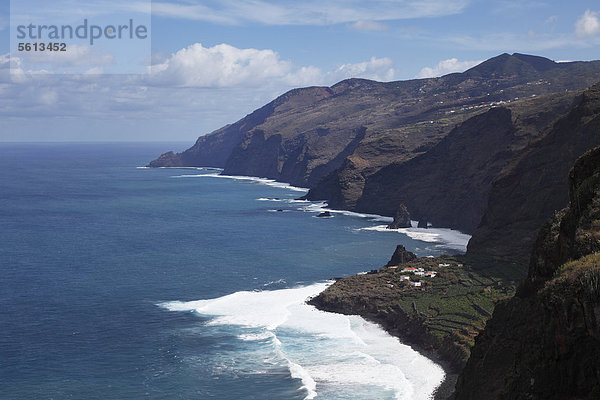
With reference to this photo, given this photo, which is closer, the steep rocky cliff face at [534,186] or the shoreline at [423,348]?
the shoreline at [423,348]

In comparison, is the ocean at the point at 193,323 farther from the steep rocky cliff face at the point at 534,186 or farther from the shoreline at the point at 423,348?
the steep rocky cliff face at the point at 534,186

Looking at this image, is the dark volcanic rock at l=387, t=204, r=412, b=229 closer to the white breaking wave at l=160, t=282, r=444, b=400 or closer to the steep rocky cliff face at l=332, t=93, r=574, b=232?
the steep rocky cliff face at l=332, t=93, r=574, b=232

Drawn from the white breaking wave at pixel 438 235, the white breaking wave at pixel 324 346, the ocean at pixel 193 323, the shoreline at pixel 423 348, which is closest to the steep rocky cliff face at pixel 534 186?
the white breaking wave at pixel 438 235

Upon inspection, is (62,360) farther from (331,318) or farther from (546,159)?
(546,159)

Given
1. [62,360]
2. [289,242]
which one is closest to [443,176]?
[289,242]

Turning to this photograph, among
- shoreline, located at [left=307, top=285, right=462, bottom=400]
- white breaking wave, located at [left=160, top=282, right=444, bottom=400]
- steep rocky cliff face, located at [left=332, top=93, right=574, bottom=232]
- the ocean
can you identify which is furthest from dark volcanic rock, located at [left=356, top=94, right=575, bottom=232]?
shoreline, located at [left=307, top=285, right=462, bottom=400]

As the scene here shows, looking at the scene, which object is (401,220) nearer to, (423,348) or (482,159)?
(482,159)

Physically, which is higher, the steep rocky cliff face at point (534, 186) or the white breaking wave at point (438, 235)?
the steep rocky cliff face at point (534, 186)
